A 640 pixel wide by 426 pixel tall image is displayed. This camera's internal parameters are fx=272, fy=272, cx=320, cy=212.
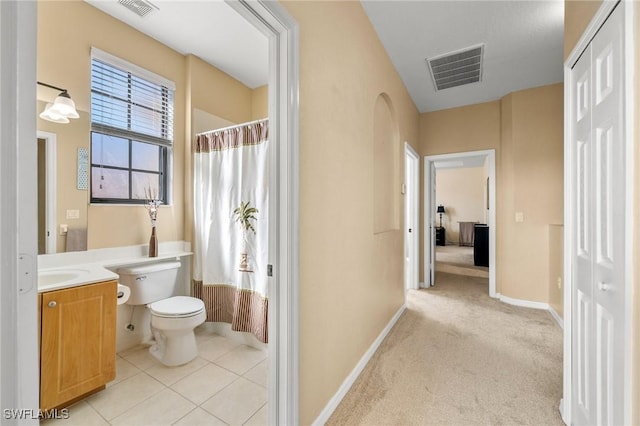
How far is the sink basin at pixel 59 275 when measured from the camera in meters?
1.79

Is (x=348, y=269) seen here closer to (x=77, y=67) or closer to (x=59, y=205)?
(x=59, y=205)

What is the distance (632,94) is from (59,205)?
10.7 ft

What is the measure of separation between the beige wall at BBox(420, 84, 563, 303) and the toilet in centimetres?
387

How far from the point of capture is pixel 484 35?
2.47m

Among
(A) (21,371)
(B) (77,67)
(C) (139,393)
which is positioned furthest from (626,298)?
(B) (77,67)

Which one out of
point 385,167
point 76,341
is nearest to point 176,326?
point 76,341

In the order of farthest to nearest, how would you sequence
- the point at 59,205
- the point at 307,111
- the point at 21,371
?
the point at 59,205 < the point at 307,111 < the point at 21,371

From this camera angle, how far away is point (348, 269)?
74.6 inches

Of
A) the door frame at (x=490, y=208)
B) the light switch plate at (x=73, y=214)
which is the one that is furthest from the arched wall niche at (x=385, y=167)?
the light switch plate at (x=73, y=214)

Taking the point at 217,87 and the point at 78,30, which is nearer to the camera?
the point at 78,30

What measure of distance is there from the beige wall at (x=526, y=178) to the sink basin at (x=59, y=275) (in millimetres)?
4608

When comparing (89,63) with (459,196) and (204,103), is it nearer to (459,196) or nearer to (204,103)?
(204,103)

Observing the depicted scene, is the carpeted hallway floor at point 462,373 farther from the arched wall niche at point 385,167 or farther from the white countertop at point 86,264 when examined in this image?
the white countertop at point 86,264

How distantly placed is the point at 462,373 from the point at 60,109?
3525 millimetres
